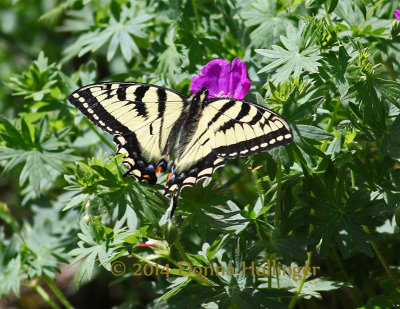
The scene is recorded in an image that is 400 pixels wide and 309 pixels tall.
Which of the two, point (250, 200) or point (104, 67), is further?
point (104, 67)

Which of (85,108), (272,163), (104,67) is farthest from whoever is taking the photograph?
(104,67)

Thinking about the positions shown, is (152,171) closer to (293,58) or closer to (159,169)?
(159,169)

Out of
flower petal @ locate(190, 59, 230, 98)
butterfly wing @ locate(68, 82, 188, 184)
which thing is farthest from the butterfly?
flower petal @ locate(190, 59, 230, 98)

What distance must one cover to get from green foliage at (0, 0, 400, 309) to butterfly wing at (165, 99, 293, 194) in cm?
9

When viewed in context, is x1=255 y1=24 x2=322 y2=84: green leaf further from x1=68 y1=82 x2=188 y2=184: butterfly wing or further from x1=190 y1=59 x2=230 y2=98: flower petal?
x1=68 y1=82 x2=188 y2=184: butterfly wing

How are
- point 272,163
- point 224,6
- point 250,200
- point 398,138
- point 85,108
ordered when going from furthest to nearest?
point 250,200 → point 224,6 → point 85,108 → point 398,138 → point 272,163

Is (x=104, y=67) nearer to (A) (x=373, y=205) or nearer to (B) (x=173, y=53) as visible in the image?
(B) (x=173, y=53)

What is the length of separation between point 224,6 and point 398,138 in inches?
37.8

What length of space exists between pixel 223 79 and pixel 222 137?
0.35 metres

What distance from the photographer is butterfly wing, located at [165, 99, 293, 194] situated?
5.66 ft

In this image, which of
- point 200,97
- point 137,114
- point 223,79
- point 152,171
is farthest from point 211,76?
point 152,171

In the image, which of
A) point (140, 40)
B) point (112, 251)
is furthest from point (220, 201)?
point (140, 40)

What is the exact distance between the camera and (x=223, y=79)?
2.15m

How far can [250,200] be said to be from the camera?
2705 millimetres
